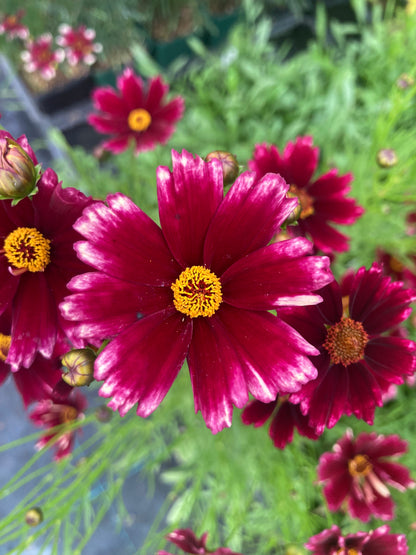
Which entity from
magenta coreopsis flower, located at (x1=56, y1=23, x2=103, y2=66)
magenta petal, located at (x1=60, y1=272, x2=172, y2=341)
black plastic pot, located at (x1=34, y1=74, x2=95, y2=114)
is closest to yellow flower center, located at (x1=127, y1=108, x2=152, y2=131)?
magenta petal, located at (x1=60, y1=272, x2=172, y2=341)

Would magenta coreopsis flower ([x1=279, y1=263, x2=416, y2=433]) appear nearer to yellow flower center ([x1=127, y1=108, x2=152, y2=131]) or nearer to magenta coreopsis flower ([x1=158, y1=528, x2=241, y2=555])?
magenta coreopsis flower ([x1=158, y1=528, x2=241, y2=555])

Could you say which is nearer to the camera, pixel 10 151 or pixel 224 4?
pixel 10 151

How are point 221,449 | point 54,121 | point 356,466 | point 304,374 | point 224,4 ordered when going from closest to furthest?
point 304,374
point 356,466
point 221,449
point 54,121
point 224,4

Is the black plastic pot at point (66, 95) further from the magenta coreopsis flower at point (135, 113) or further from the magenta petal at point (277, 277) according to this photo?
the magenta petal at point (277, 277)

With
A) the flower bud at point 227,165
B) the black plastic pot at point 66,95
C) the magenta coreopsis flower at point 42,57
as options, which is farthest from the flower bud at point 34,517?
the black plastic pot at point 66,95

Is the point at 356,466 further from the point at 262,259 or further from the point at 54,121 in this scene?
the point at 54,121

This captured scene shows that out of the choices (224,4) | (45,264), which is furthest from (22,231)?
(224,4)

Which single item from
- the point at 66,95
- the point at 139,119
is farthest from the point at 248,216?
the point at 66,95
